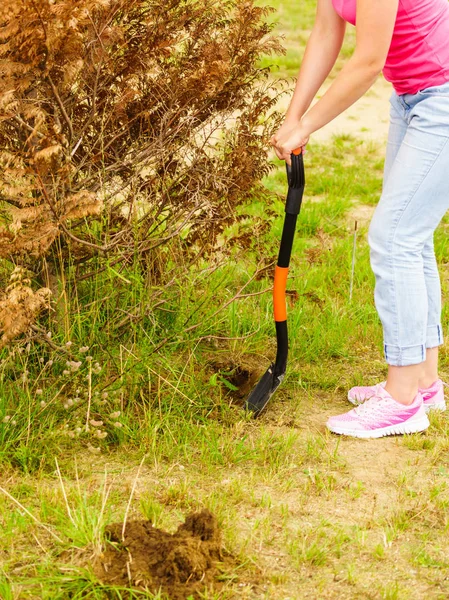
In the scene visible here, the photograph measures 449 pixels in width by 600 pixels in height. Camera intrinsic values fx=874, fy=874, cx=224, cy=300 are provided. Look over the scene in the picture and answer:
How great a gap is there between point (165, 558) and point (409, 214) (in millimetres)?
1495

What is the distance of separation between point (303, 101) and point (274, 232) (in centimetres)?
193

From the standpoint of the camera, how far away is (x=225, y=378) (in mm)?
3768

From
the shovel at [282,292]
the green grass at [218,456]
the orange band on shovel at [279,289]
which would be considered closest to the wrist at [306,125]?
the shovel at [282,292]

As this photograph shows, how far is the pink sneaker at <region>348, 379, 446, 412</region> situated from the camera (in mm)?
3656

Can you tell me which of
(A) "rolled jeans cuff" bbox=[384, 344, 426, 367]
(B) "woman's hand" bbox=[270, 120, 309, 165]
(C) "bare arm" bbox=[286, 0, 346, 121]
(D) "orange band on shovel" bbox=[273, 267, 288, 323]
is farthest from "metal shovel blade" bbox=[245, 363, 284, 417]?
(C) "bare arm" bbox=[286, 0, 346, 121]

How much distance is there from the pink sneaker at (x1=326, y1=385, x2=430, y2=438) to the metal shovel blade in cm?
27

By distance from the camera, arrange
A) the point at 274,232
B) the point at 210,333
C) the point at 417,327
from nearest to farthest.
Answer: the point at 417,327 → the point at 210,333 → the point at 274,232

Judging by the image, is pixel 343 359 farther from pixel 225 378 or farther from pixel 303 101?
pixel 303 101

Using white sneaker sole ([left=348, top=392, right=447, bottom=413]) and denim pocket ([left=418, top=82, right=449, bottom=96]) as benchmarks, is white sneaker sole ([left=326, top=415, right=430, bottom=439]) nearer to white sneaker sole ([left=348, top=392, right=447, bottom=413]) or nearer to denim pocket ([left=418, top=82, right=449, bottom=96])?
white sneaker sole ([left=348, top=392, right=447, bottom=413])

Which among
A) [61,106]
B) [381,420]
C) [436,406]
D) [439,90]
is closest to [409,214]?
[439,90]

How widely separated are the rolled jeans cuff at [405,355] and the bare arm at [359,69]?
0.83 metres

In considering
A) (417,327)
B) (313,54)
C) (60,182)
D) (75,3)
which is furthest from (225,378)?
(75,3)

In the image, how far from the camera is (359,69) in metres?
3.00

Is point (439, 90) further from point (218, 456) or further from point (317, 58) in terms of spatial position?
point (218, 456)
